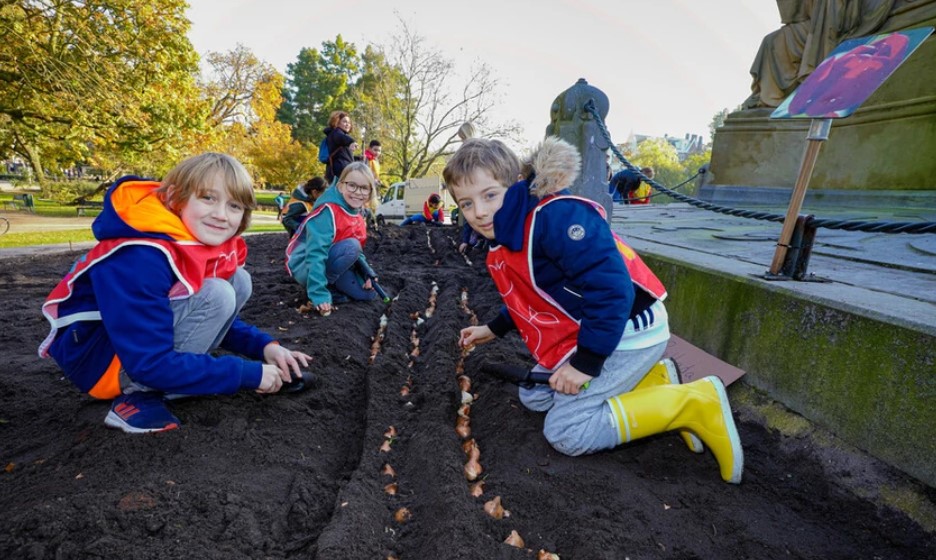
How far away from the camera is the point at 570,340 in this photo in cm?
213

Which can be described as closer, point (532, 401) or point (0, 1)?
point (532, 401)

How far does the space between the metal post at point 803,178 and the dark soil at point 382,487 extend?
846 millimetres

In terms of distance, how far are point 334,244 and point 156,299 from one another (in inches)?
102

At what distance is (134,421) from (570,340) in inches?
74.6

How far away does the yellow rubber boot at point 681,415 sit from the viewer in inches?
74.8

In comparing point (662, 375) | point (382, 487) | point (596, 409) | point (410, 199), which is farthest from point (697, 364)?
point (410, 199)

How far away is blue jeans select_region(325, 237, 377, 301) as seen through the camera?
4340 mm

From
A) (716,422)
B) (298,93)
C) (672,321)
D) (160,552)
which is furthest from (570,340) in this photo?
(298,93)

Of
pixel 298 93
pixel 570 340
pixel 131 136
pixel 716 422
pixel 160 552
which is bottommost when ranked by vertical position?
pixel 160 552

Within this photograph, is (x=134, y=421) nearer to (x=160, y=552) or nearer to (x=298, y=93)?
(x=160, y=552)

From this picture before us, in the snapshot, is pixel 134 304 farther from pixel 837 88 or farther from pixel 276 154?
pixel 276 154

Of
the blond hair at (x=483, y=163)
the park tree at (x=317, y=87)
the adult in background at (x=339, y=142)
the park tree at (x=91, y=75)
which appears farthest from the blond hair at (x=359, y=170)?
the park tree at (x=317, y=87)

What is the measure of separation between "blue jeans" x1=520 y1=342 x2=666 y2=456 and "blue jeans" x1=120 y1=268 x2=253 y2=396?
1612 mm

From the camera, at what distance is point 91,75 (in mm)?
9500
